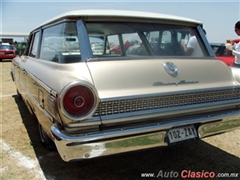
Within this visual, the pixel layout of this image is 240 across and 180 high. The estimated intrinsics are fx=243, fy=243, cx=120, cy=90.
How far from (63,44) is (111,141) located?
1260mm

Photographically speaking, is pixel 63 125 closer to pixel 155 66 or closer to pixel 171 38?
pixel 155 66

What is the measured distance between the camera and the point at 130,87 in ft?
7.38

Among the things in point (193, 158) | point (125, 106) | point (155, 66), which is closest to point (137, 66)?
point (155, 66)

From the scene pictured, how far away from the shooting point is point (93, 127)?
2062 mm

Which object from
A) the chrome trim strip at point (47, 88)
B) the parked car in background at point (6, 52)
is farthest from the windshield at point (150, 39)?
the parked car in background at point (6, 52)

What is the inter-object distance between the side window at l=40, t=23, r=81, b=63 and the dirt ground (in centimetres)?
113

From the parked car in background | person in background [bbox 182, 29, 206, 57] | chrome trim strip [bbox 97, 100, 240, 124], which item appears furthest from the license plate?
the parked car in background

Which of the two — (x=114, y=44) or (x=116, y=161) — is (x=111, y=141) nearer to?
(x=116, y=161)

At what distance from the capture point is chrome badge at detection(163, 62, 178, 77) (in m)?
2.46

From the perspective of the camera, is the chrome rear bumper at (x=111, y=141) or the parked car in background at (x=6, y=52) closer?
the chrome rear bumper at (x=111, y=141)

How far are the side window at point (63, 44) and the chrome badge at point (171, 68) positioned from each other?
2.88ft

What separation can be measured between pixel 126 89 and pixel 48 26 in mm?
1679

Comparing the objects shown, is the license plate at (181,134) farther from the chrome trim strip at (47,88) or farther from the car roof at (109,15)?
the car roof at (109,15)

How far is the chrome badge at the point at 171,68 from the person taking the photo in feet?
8.08
